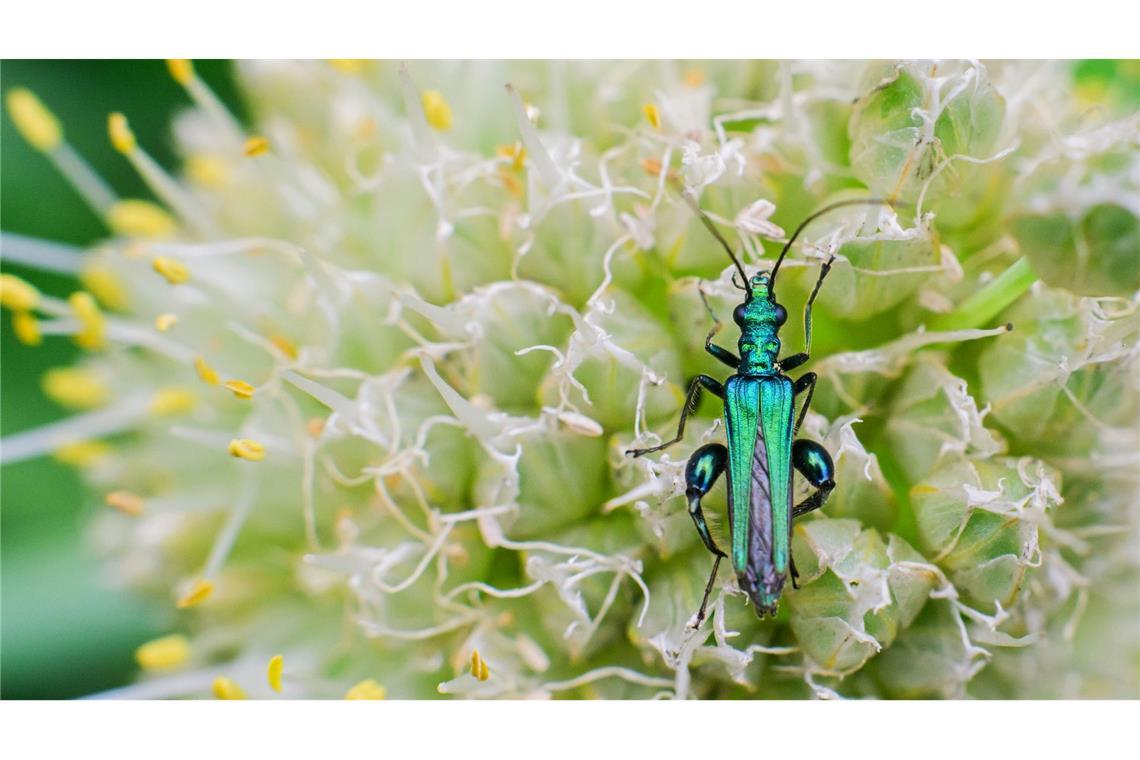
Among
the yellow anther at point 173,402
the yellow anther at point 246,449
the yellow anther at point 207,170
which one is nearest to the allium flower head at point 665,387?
the yellow anther at point 246,449

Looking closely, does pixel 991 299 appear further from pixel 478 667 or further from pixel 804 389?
pixel 478 667

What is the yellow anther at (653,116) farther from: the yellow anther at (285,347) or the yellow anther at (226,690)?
the yellow anther at (226,690)

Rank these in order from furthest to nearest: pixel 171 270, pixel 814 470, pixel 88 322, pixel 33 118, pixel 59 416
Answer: pixel 59 416 < pixel 33 118 < pixel 88 322 < pixel 171 270 < pixel 814 470

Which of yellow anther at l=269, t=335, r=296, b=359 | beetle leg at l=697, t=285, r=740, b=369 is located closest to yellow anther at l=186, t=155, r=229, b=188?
yellow anther at l=269, t=335, r=296, b=359

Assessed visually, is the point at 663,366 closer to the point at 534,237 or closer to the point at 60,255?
the point at 534,237

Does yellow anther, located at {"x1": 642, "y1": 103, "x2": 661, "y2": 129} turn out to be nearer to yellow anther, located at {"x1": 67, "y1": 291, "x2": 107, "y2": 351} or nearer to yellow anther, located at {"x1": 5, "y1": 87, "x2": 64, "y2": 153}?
yellow anther, located at {"x1": 67, "y1": 291, "x2": 107, "y2": 351}

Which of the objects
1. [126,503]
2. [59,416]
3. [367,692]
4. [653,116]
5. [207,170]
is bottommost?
[367,692]

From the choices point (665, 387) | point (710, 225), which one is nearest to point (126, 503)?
point (665, 387)

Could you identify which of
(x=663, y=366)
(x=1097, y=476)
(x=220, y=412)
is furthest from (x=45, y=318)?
(x=1097, y=476)
